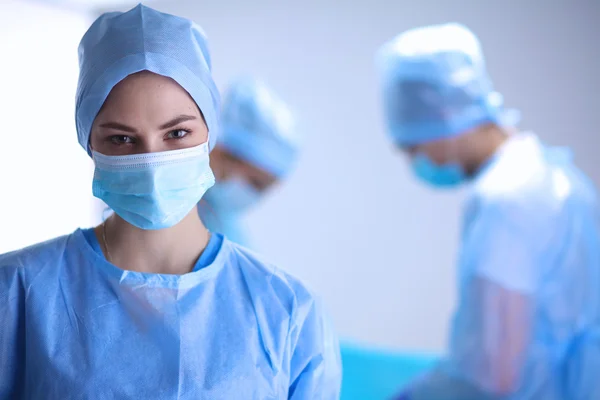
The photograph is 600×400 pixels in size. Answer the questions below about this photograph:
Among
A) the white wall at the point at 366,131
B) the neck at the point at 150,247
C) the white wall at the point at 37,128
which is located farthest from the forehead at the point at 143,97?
the white wall at the point at 366,131

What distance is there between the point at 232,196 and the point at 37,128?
846 mm

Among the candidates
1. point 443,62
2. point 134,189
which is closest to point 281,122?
point 443,62

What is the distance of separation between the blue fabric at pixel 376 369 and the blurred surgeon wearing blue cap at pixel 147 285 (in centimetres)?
140

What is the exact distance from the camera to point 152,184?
3.42ft

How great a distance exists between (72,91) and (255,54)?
4.99 feet

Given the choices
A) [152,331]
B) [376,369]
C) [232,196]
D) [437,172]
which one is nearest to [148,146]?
[152,331]

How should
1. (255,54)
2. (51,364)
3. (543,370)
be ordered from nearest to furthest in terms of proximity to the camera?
1. (51,364)
2. (543,370)
3. (255,54)

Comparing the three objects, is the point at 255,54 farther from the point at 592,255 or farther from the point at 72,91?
the point at 592,255

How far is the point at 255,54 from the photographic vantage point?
350 centimetres

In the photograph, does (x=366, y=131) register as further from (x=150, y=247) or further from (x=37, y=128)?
(x=150, y=247)

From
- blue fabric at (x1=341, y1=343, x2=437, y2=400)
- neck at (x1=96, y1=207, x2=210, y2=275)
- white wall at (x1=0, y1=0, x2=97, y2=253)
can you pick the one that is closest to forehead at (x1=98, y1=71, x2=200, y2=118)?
neck at (x1=96, y1=207, x2=210, y2=275)

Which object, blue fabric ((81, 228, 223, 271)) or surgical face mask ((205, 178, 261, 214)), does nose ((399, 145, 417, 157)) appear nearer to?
surgical face mask ((205, 178, 261, 214))

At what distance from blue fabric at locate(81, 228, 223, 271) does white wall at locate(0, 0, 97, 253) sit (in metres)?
0.67

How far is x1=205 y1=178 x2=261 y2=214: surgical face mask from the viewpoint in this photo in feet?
8.21
